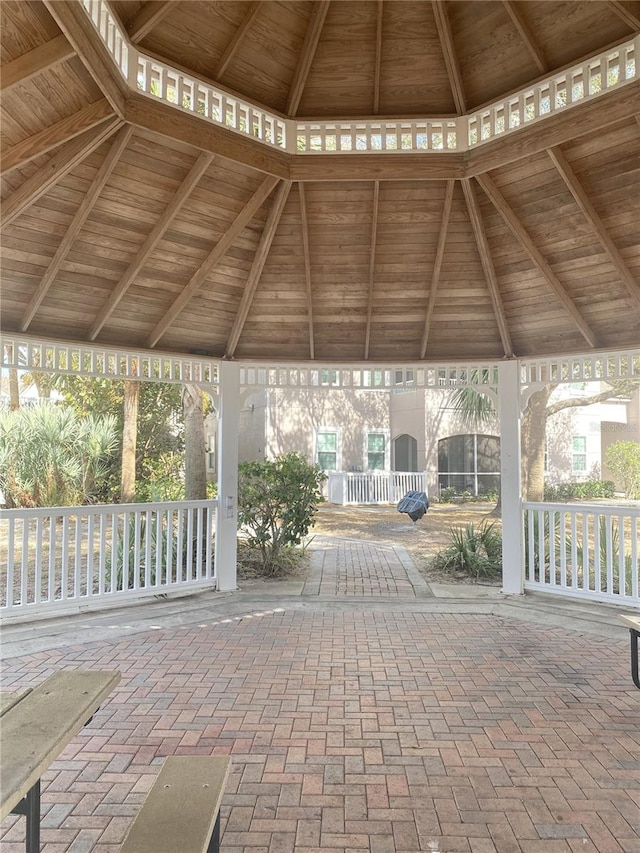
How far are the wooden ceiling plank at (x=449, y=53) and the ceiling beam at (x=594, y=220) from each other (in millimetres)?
909

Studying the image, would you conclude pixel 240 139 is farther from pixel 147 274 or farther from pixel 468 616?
pixel 468 616

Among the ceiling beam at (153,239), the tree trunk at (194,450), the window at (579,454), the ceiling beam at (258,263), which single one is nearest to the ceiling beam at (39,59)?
the ceiling beam at (153,239)

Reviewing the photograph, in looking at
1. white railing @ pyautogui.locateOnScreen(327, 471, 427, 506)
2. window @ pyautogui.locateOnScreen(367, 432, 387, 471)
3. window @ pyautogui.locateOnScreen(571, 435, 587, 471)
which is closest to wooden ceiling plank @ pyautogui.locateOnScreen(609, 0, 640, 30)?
white railing @ pyautogui.locateOnScreen(327, 471, 427, 506)

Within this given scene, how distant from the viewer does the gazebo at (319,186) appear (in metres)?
3.86

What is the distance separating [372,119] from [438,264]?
65.2 inches

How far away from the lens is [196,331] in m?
6.50

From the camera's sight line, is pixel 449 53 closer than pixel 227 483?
Yes

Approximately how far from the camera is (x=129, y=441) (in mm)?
12195

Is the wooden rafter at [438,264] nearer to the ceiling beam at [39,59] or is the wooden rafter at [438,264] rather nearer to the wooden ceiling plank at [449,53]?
the wooden ceiling plank at [449,53]

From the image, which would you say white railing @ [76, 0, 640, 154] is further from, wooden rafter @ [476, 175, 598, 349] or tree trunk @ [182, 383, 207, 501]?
tree trunk @ [182, 383, 207, 501]

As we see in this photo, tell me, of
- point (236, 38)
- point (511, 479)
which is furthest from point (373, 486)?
point (236, 38)

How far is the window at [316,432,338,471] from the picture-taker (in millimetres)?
17062

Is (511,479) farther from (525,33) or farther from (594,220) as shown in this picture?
(525,33)

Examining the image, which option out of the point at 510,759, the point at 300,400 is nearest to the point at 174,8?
the point at 510,759
